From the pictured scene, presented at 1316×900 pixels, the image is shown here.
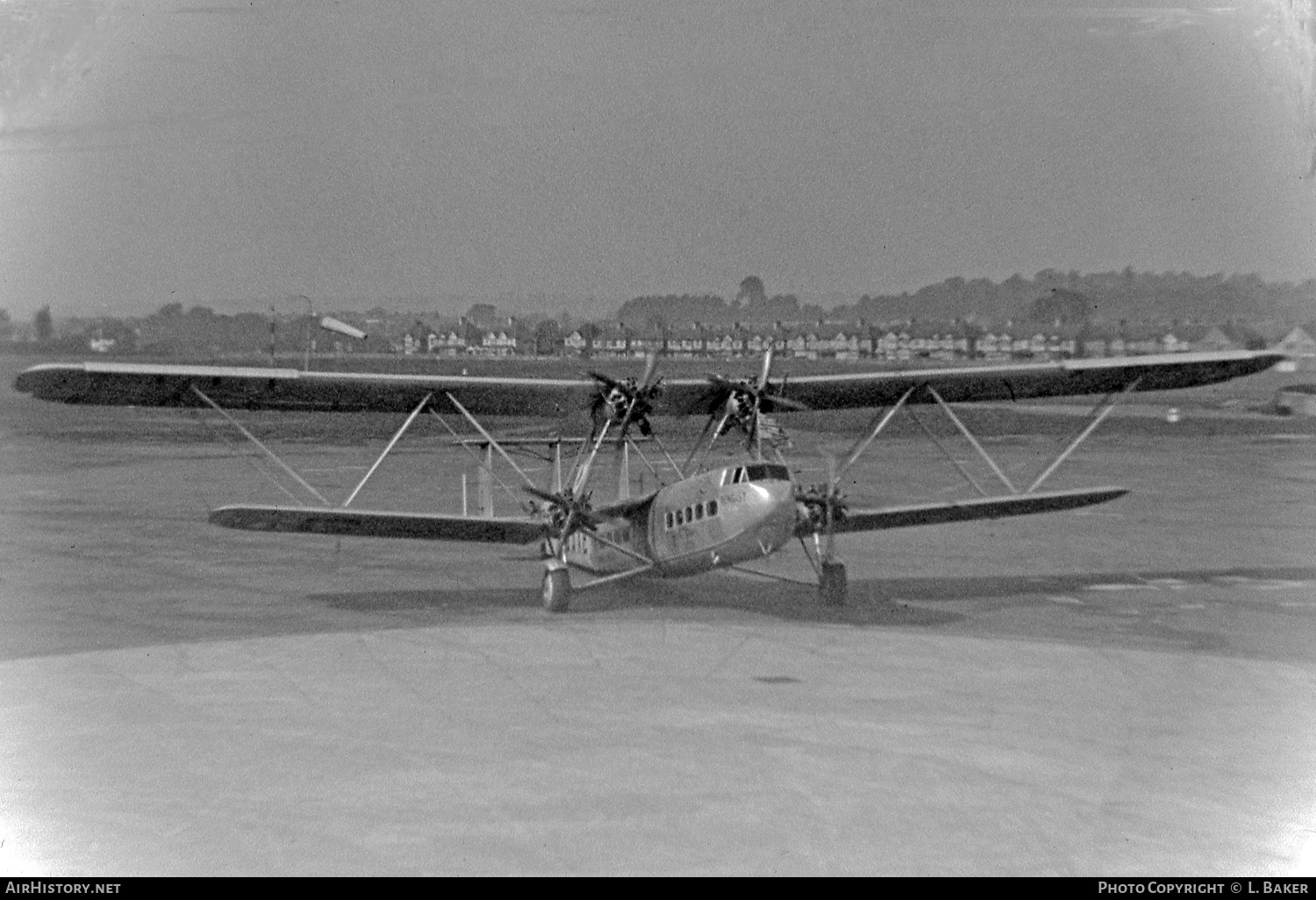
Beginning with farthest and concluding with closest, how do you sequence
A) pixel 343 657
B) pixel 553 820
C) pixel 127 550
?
1. pixel 127 550
2. pixel 343 657
3. pixel 553 820

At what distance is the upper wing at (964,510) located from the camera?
26781 millimetres

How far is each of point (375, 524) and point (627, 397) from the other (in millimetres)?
5253

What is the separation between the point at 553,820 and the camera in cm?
1431

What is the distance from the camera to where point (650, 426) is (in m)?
26.7

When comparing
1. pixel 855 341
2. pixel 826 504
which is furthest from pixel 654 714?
pixel 855 341

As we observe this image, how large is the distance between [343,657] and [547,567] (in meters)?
5.28

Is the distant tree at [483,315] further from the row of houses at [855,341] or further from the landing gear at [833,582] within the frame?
the landing gear at [833,582]

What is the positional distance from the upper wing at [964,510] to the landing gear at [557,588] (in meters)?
4.71

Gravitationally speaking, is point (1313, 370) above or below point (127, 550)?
above

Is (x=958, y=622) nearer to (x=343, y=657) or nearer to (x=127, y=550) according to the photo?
(x=343, y=657)

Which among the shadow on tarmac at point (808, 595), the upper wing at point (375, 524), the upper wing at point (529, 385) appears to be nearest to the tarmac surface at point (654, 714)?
the shadow on tarmac at point (808, 595)

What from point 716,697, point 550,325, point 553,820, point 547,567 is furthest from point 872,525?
point 550,325

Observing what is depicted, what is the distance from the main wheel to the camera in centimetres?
2672

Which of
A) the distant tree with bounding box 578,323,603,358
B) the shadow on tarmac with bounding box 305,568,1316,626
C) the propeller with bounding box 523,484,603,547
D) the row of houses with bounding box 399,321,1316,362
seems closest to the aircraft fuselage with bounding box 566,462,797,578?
the propeller with bounding box 523,484,603,547
